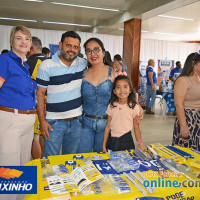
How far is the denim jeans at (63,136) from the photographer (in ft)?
6.25

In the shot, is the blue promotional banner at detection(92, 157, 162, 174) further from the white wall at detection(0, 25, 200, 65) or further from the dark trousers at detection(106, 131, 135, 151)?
the white wall at detection(0, 25, 200, 65)

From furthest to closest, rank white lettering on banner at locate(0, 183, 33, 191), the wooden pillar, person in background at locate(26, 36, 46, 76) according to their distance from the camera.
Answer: the wooden pillar → person in background at locate(26, 36, 46, 76) → white lettering on banner at locate(0, 183, 33, 191)

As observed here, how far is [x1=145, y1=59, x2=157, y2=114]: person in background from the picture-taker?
699 cm

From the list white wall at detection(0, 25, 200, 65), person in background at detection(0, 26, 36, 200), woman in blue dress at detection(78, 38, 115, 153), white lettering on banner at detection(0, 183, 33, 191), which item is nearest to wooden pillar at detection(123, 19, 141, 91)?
white wall at detection(0, 25, 200, 65)

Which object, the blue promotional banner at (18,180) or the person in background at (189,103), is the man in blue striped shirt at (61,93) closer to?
the blue promotional banner at (18,180)

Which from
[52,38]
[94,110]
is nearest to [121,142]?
[94,110]

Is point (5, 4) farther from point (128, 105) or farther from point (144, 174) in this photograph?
point (144, 174)

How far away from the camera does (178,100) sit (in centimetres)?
221

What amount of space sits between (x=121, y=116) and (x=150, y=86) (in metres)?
5.49

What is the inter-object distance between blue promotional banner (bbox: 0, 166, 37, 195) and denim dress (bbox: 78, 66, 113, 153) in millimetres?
736

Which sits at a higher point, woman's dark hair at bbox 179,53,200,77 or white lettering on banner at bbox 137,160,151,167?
woman's dark hair at bbox 179,53,200,77

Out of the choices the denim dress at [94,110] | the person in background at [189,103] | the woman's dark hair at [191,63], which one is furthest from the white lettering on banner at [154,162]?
the woman's dark hair at [191,63]

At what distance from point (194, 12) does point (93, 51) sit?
5.52 metres

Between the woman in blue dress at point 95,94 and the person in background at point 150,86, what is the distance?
205 inches
